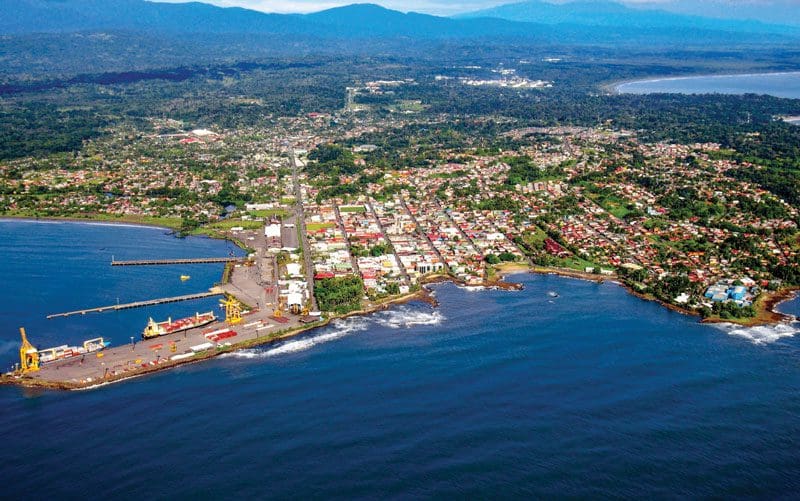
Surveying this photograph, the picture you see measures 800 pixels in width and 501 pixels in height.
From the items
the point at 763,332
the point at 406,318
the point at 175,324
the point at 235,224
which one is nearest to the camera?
the point at 175,324

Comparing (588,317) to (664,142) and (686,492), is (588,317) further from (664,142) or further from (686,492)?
(664,142)

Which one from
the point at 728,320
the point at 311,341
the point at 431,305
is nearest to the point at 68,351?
the point at 311,341

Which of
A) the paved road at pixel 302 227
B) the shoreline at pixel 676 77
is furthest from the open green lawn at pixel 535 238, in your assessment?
the shoreline at pixel 676 77

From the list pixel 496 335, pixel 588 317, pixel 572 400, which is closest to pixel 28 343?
pixel 496 335

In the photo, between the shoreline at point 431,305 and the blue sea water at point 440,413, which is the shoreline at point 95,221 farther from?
the blue sea water at point 440,413

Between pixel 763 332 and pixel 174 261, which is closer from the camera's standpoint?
pixel 763 332

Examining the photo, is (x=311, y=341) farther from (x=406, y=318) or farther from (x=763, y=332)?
(x=763, y=332)
